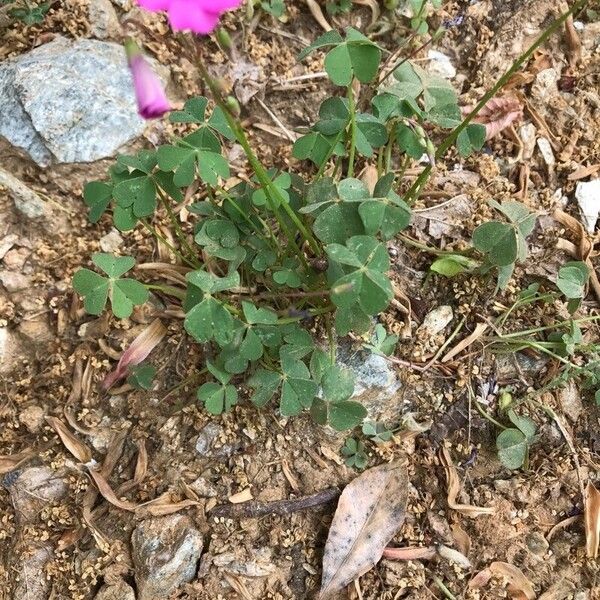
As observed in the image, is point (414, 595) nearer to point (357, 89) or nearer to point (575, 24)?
point (357, 89)

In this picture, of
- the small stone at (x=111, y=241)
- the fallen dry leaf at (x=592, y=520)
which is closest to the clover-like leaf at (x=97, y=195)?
the small stone at (x=111, y=241)

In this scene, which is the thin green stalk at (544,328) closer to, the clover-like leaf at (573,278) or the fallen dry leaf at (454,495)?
the clover-like leaf at (573,278)

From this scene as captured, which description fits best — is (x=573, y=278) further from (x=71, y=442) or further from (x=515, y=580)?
(x=71, y=442)

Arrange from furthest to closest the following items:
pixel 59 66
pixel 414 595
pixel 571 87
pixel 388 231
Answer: pixel 571 87 → pixel 59 66 → pixel 414 595 → pixel 388 231

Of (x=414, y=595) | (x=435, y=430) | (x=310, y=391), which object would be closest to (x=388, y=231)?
(x=310, y=391)

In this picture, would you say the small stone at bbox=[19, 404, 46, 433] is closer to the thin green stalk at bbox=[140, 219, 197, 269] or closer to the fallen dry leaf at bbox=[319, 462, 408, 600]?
the thin green stalk at bbox=[140, 219, 197, 269]

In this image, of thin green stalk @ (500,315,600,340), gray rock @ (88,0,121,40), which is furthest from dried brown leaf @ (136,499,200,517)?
gray rock @ (88,0,121,40)

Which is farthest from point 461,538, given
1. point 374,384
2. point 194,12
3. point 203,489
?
point 194,12
